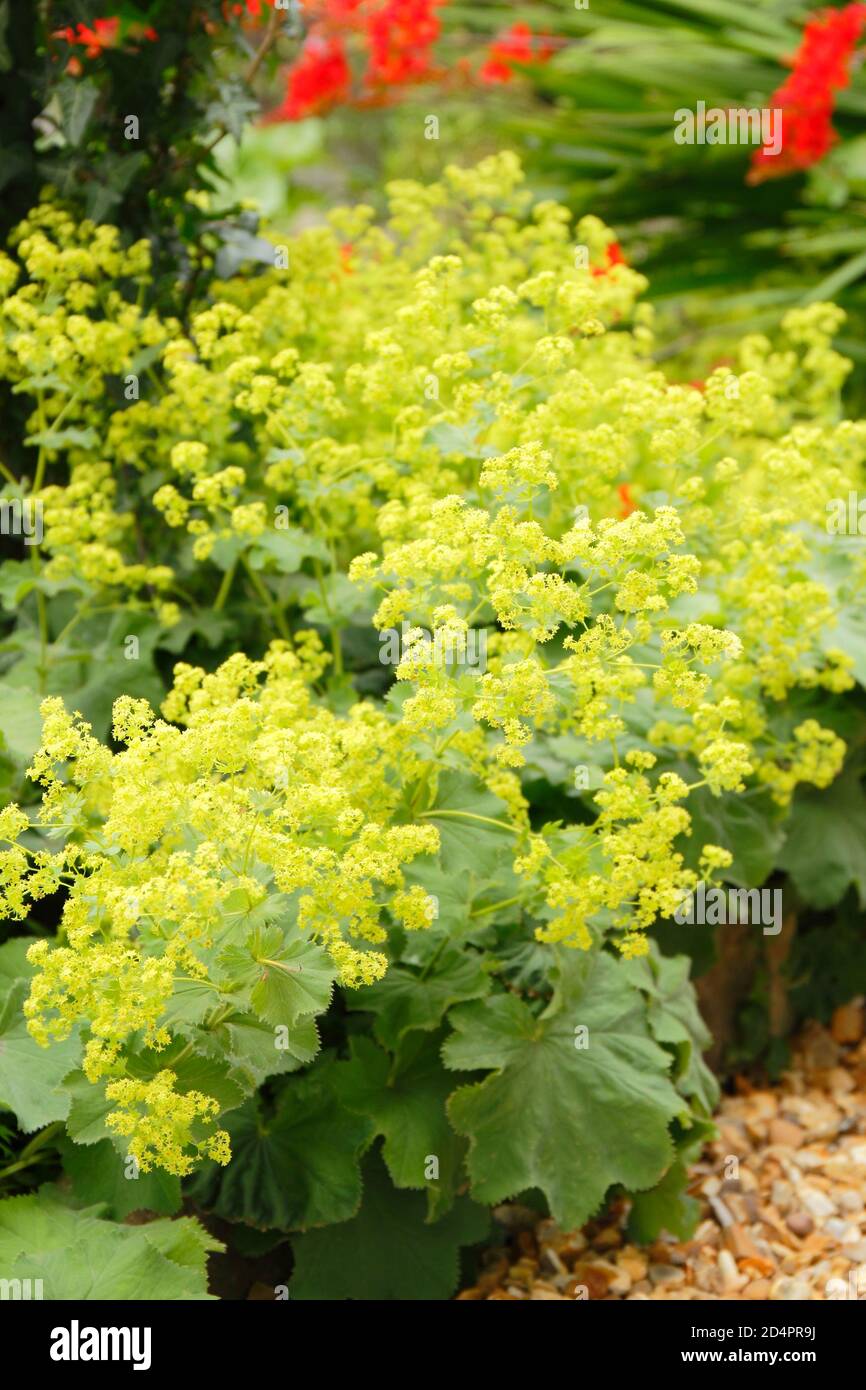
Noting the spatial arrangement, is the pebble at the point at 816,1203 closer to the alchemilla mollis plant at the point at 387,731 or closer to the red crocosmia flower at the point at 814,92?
the alchemilla mollis plant at the point at 387,731

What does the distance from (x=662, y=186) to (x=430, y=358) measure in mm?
3325

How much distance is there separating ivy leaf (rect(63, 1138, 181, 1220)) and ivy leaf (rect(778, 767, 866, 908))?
1.50 metres

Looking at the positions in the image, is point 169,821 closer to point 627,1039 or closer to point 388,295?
point 627,1039

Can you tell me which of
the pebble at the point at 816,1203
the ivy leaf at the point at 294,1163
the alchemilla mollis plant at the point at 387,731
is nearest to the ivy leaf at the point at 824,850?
the alchemilla mollis plant at the point at 387,731

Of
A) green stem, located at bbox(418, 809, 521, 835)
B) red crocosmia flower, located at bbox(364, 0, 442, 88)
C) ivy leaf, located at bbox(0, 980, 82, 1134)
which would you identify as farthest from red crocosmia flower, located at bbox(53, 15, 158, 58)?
red crocosmia flower, located at bbox(364, 0, 442, 88)

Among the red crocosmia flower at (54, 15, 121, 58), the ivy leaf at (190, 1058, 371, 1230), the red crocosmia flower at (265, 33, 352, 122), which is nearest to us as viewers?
the ivy leaf at (190, 1058, 371, 1230)

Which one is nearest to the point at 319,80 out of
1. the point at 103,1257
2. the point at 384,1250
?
the point at 384,1250

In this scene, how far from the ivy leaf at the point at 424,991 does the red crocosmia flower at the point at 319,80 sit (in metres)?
5.19

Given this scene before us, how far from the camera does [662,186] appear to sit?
5.67m

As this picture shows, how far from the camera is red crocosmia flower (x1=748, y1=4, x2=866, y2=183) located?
4.95m

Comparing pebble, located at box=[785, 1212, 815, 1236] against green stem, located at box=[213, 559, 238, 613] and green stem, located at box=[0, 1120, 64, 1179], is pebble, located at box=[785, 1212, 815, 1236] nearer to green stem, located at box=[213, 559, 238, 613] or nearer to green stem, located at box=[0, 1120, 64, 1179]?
green stem, located at box=[0, 1120, 64, 1179]

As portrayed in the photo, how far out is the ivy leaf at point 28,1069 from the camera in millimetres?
2041

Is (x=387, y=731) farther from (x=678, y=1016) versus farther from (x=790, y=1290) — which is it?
(x=790, y=1290)

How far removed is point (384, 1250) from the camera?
2.27 meters
